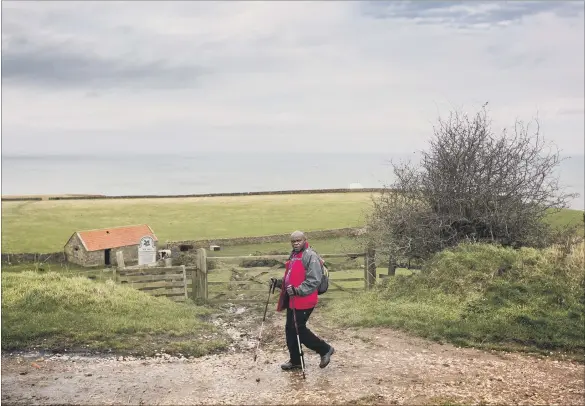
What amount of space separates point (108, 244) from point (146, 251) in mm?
2843

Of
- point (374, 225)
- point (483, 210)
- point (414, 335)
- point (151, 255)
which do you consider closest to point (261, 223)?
point (151, 255)

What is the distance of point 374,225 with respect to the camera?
62.0ft

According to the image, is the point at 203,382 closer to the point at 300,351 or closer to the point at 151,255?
the point at 300,351

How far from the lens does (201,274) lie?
15.9 metres

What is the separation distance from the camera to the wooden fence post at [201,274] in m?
15.8

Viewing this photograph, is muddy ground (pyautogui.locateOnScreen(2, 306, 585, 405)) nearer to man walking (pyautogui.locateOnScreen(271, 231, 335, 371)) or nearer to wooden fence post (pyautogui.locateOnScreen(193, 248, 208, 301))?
man walking (pyautogui.locateOnScreen(271, 231, 335, 371))

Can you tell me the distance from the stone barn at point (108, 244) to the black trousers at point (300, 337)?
722 inches

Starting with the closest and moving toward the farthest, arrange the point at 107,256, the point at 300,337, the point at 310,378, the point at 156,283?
the point at 310,378, the point at 300,337, the point at 156,283, the point at 107,256

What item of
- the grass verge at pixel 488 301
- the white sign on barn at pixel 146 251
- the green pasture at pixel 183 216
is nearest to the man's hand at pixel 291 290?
the grass verge at pixel 488 301

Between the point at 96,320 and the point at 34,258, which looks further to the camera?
the point at 34,258

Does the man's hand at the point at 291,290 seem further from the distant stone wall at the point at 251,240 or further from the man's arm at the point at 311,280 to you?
the distant stone wall at the point at 251,240

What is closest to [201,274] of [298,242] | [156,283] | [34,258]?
[156,283]

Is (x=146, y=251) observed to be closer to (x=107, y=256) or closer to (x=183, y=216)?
(x=107, y=256)

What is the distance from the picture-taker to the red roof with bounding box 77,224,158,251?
26656 millimetres
